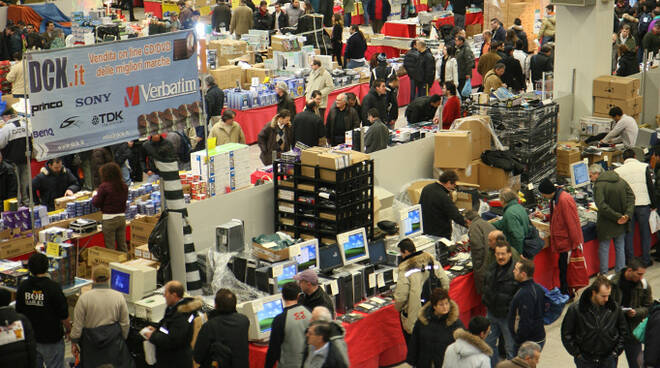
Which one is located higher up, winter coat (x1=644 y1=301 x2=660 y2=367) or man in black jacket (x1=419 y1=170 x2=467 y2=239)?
man in black jacket (x1=419 y1=170 x2=467 y2=239)

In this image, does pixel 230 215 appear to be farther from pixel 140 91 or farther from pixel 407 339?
pixel 407 339

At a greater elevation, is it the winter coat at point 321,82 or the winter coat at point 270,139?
the winter coat at point 321,82

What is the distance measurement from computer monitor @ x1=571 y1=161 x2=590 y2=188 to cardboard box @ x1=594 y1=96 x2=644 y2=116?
6.34 ft

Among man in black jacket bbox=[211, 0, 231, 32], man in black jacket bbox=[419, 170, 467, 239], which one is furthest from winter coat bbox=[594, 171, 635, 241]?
man in black jacket bbox=[211, 0, 231, 32]

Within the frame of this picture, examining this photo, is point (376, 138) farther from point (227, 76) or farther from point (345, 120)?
point (227, 76)

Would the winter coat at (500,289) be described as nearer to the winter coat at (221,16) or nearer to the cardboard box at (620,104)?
the cardboard box at (620,104)

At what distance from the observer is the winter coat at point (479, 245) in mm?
9156

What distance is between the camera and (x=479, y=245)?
30.1ft

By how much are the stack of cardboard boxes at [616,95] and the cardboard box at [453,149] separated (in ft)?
10.1

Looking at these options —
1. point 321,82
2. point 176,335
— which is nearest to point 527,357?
point 176,335

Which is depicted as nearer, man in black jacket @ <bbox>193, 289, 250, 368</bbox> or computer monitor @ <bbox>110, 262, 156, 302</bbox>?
man in black jacket @ <bbox>193, 289, 250, 368</bbox>

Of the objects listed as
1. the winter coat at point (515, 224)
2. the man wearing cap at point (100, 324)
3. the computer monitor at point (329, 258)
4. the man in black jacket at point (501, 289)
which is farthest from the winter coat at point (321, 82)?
the man wearing cap at point (100, 324)

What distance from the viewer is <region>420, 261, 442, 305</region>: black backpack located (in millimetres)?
8266

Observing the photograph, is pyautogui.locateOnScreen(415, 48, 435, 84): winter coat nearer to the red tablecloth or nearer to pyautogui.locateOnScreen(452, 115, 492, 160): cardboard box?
the red tablecloth
